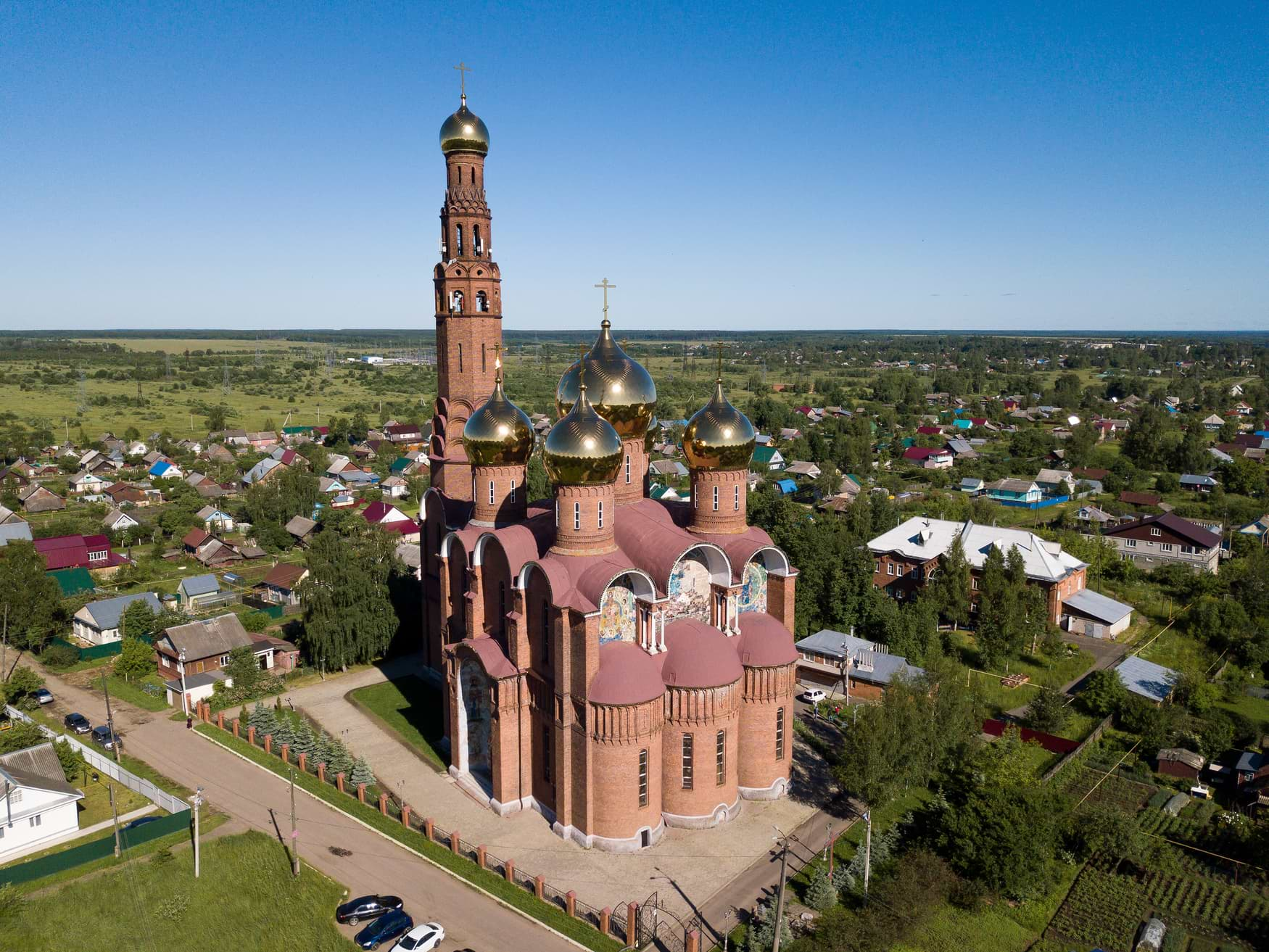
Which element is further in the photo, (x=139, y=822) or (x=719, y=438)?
(x=719, y=438)

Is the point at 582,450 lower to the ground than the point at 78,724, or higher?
higher

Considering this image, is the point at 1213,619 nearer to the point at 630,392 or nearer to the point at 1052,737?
the point at 1052,737

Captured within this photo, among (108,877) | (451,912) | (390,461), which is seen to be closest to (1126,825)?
(451,912)

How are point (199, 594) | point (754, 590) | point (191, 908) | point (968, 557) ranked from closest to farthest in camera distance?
point (191, 908) < point (754, 590) < point (968, 557) < point (199, 594)

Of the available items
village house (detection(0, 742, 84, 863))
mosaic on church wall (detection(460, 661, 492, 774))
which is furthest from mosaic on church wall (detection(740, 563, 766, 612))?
village house (detection(0, 742, 84, 863))

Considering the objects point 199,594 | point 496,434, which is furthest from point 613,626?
point 199,594

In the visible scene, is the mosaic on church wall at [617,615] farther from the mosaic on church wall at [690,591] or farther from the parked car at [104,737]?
the parked car at [104,737]

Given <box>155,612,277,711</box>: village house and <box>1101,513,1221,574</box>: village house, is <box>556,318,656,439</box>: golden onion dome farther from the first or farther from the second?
<box>1101,513,1221,574</box>: village house

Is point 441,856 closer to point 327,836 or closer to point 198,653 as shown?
point 327,836
